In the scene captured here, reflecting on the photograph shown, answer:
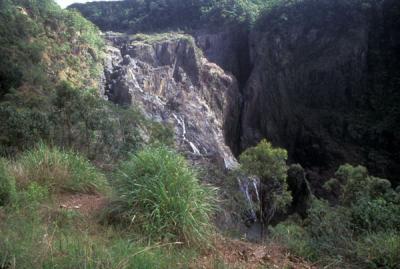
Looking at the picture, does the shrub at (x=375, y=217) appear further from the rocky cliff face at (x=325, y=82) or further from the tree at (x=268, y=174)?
the rocky cliff face at (x=325, y=82)

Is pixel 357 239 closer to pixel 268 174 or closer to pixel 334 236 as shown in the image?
pixel 334 236

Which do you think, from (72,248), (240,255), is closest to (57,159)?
(72,248)

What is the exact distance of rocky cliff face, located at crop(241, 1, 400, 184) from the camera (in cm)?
3603

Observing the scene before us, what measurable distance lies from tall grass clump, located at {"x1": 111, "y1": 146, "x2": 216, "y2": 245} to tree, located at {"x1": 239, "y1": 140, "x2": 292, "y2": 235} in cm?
1387

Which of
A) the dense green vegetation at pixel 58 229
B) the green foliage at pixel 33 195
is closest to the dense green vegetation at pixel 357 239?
the dense green vegetation at pixel 58 229

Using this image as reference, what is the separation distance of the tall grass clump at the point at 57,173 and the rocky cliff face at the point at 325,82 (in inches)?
1207

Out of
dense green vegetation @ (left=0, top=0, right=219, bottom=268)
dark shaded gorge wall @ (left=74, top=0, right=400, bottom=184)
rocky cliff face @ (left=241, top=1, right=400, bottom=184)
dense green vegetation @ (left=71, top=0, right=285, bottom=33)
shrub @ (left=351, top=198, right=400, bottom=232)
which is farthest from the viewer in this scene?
dense green vegetation @ (left=71, top=0, right=285, bottom=33)

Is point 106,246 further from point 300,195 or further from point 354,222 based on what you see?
point 300,195

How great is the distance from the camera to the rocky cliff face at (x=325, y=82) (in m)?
36.0

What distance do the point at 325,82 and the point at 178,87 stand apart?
1287cm

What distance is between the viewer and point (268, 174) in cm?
1886

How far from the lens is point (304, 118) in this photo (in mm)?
39062

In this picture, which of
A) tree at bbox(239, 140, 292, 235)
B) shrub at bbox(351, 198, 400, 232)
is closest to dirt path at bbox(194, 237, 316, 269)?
shrub at bbox(351, 198, 400, 232)

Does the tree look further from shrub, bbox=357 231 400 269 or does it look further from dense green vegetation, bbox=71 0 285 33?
dense green vegetation, bbox=71 0 285 33
